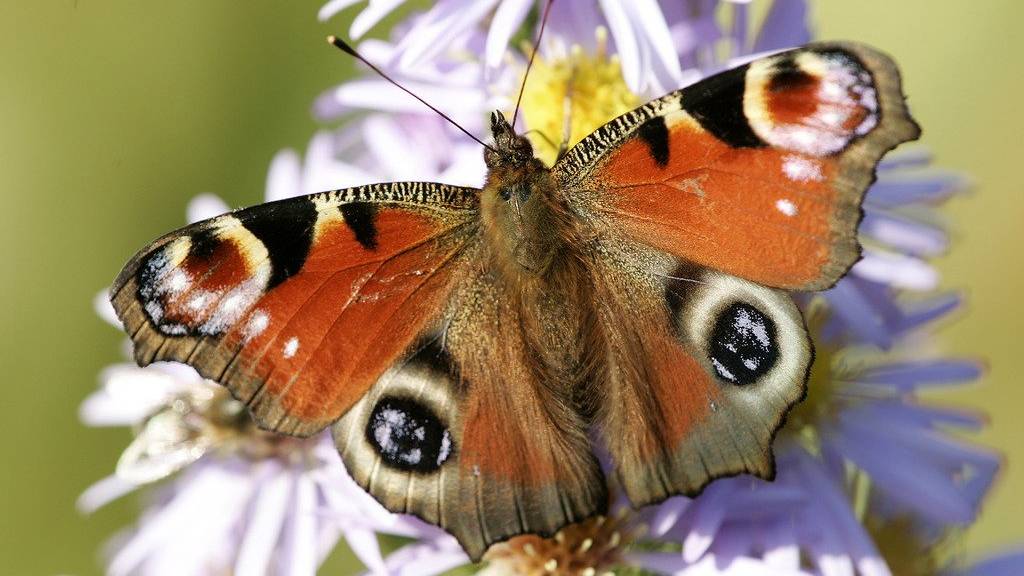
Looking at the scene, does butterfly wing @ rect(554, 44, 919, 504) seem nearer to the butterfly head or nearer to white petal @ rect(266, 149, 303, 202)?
the butterfly head

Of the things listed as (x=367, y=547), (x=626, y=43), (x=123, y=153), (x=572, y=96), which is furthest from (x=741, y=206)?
(x=123, y=153)

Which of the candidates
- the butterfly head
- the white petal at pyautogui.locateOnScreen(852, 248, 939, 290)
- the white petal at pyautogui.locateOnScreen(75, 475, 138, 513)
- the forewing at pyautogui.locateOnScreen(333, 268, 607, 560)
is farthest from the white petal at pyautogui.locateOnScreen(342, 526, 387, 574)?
the white petal at pyautogui.locateOnScreen(852, 248, 939, 290)

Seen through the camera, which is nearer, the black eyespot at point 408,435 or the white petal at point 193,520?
the black eyespot at point 408,435

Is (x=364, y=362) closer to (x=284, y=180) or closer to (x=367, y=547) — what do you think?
(x=367, y=547)

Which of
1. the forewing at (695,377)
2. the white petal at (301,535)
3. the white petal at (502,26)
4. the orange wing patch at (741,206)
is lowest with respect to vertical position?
the white petal at (301,535)

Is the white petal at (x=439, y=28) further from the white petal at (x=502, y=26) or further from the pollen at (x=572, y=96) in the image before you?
the pollen at (x=572, y=96)

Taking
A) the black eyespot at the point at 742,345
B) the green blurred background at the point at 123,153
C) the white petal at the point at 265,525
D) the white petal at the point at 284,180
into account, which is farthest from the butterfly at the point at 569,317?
the green blurred background at the point at 123,153

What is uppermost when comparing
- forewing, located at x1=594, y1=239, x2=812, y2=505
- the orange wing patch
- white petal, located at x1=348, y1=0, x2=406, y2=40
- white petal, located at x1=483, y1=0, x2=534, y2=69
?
white petal, located at x1=348, y1=0, x2=406, y2=40
